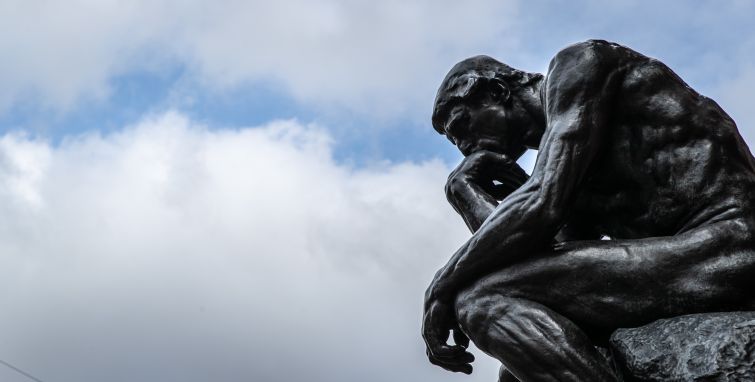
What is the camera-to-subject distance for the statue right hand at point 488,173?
5809 mm

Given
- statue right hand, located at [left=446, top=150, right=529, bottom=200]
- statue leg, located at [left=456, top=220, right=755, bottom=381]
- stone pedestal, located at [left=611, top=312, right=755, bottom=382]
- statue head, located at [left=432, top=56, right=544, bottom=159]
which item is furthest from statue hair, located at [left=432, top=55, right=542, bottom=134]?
stone pedestal, located at [left=611, top=312, right=755, bottom=382]

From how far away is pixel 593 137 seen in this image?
5.04m

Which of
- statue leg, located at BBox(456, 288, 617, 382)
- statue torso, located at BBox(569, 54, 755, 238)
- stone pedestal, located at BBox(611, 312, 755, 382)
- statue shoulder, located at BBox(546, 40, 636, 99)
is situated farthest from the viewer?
statue shoulder, located at BBox(546, 40, 636, 99)

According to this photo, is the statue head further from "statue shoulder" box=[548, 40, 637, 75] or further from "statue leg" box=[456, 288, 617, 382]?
Answer: "statue leg" box=[456, 288, 617, 382]

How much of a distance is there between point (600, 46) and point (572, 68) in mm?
210

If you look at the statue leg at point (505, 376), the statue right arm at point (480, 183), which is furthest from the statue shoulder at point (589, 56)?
the statue leg at point (505, 376)

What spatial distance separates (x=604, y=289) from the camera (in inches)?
191

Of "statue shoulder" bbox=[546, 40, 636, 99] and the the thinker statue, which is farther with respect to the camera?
"statue shoulder" bbox=[546, 40, 636, 99]

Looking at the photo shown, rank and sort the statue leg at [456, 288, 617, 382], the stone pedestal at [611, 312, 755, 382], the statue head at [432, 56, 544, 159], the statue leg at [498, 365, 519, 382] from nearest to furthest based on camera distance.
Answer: the stone pedestal at [611, 312, 755, 382], the statue leg at [456, 288, 617, 382], the statue leg at [498, 365, 519, 382], the statue head at [432, 56, 544, 159]

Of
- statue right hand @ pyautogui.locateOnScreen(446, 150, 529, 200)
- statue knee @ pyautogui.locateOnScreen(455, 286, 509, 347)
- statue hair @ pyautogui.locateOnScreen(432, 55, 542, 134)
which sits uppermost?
statue hair @ pyautogui.locateOnScreen(432, 55, 542, 134)

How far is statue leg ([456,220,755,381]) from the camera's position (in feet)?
15.6

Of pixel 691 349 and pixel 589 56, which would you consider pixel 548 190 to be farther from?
pixel 691 349

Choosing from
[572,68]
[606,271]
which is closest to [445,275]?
[606,271]

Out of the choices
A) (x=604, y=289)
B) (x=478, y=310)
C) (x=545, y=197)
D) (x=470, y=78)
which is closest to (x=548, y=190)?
(x=545, y=197)
